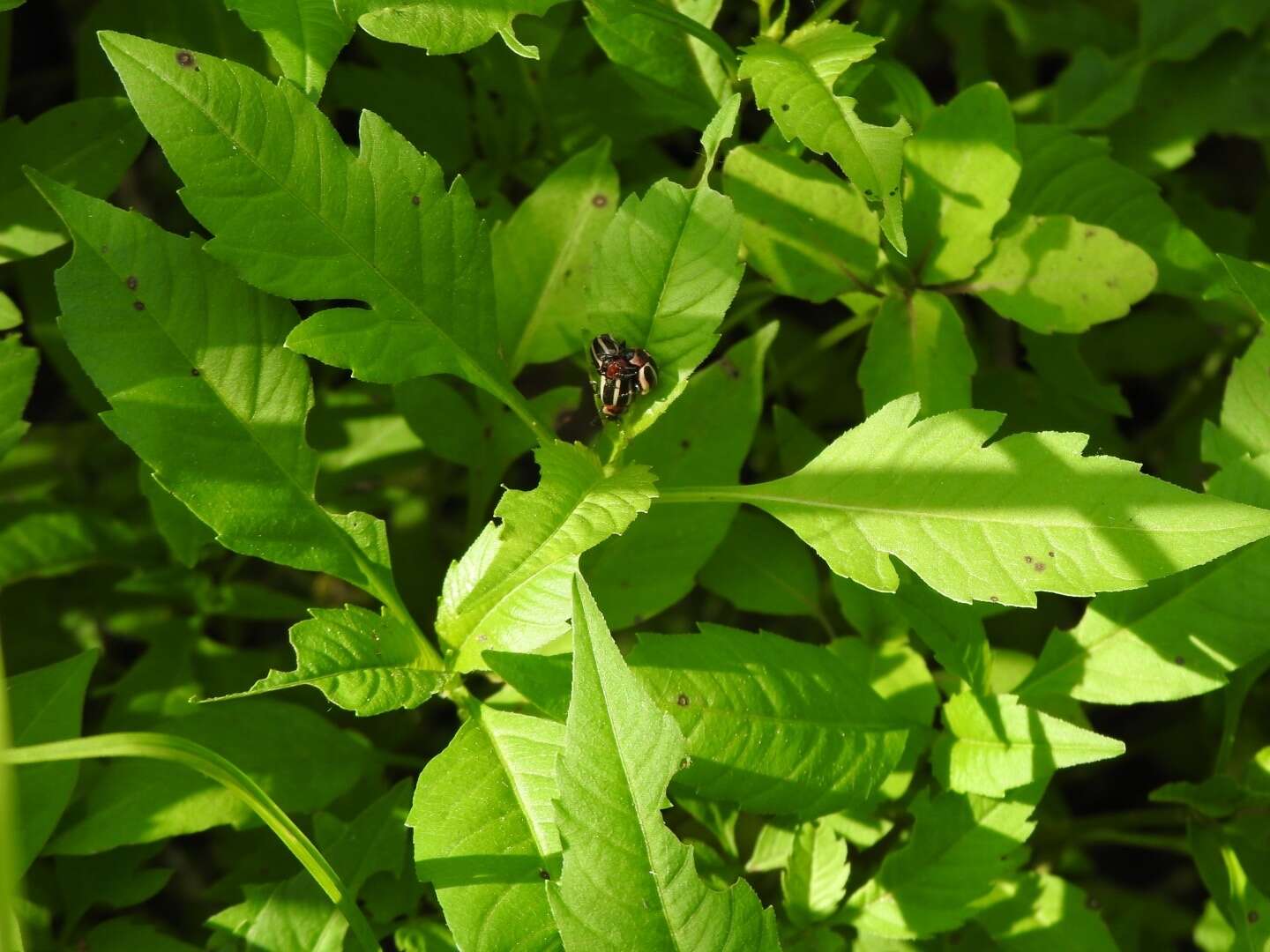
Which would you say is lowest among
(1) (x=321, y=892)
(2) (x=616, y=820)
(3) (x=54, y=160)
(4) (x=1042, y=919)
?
(4) (x=1042, y=919)

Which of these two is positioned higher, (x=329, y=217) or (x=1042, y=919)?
(x=329, y=217)

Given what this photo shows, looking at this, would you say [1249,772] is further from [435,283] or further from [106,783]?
[106,783]

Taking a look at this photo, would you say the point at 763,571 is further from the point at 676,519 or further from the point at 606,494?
the point at 606,494

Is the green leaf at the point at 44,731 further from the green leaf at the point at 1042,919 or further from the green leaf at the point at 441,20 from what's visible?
the green leaf at the point at 1042,919

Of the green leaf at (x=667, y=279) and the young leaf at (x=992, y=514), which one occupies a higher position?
the green leaf at (x=667, y=279)

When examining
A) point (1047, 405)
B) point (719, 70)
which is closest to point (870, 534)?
point (719, 70)

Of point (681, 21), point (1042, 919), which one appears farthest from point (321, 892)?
point (681, 21)

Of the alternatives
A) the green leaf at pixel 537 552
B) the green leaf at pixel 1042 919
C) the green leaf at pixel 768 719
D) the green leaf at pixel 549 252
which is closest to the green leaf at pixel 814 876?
the green leaf at pixel 768 719

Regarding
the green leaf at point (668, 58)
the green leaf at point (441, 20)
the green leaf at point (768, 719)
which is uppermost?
the green leaf at point (441, 20)

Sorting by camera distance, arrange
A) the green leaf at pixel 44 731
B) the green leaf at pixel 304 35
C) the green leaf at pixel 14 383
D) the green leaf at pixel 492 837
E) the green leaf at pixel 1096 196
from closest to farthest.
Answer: the green leaf at pixel 492 837 → the green leaf at pixel 304 35 → the green leaf at pixel 44 731 → the green leaf at pixel 14 383 → the green leaf at pixel 1096 196
